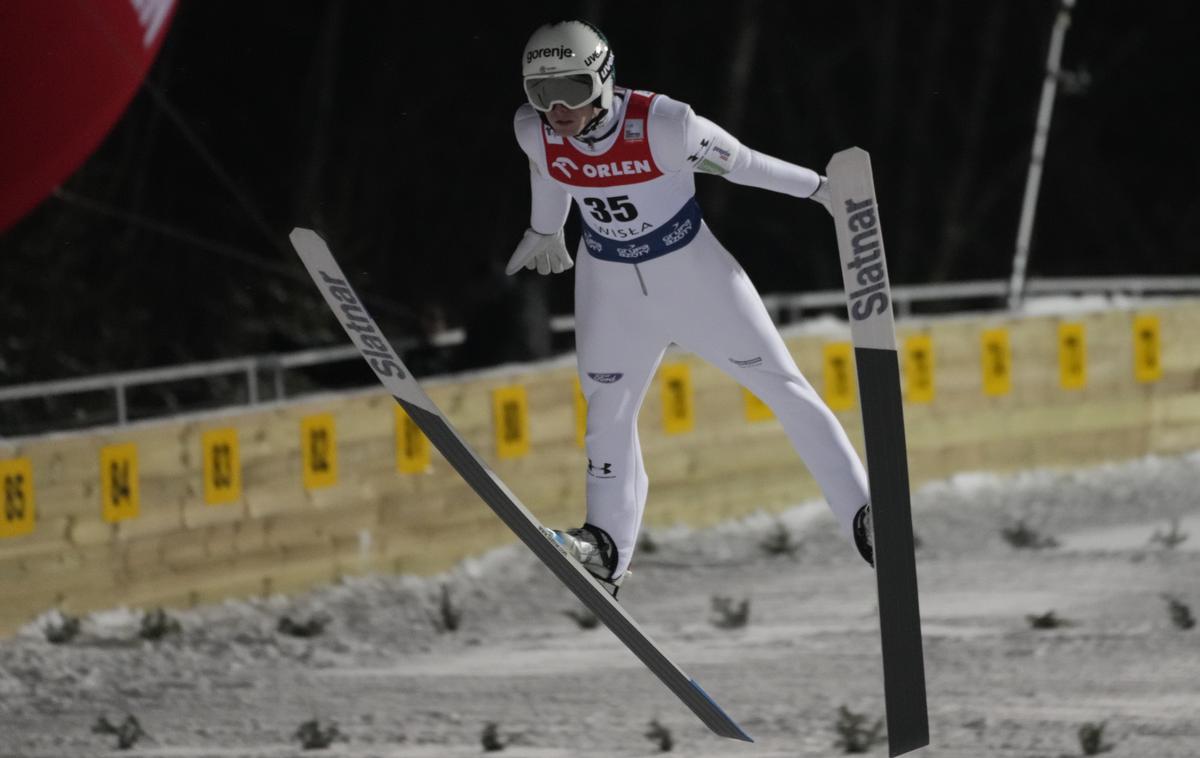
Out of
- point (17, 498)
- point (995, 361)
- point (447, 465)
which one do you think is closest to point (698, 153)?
point (17, 498)

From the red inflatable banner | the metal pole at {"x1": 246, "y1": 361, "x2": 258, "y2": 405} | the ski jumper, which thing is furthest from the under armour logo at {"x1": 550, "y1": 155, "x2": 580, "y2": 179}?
the metal pole at {"x1": 246, "y1": 361, "x2": 258, "y2": 405}

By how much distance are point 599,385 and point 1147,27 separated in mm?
17046

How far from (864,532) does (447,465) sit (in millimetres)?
4657

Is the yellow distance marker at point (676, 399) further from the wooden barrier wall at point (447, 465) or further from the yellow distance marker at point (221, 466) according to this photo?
the yellow distance marker at point (221, 466)

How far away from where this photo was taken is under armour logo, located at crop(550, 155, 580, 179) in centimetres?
470

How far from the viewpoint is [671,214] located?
4.74 m

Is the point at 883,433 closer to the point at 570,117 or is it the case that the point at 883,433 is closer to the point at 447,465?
the point at 570,117

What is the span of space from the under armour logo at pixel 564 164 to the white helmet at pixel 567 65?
0.61 ft

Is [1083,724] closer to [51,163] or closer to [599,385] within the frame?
[599,385]

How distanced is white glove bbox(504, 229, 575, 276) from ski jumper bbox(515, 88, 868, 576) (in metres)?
0.03

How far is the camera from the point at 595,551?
5.16 metres

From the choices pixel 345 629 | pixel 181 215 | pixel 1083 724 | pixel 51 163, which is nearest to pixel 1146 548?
pixel 1083 724

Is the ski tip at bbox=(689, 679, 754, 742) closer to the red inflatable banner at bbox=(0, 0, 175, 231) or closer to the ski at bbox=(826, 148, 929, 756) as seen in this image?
the ski at bbox=(826, 148, 929, 756)

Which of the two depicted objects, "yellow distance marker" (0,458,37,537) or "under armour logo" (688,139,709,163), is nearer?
"under armour logo" (688,139,709,163)
